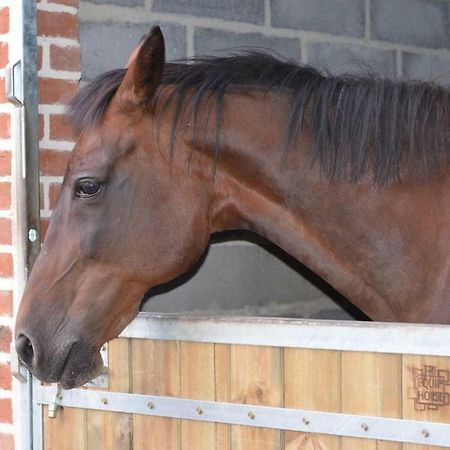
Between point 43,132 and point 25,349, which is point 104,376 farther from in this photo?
point 43,132

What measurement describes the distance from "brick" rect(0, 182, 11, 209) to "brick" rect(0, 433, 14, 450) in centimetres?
63

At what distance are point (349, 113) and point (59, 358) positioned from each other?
33.3 inches

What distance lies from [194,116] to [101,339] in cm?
55

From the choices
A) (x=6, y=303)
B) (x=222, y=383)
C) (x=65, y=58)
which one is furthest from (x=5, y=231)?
(x=222, y=383)

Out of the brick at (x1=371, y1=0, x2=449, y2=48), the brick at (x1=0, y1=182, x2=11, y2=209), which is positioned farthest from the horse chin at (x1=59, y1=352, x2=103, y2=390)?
the brick at (x1=371, y1=0, x2=449, y2=48)

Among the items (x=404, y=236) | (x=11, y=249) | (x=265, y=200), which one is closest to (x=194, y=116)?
(x=265, y=200)

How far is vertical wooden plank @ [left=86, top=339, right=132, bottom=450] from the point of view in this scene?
7.41 ft

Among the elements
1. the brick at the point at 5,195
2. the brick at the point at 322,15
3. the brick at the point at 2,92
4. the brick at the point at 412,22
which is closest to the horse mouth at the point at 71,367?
the brick at the point at 5,195

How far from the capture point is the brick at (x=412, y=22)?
143 inches

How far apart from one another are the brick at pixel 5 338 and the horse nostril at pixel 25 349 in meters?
0.50

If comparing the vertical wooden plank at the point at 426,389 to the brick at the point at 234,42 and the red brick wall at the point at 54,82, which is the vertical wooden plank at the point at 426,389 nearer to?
the red brick wall at the point at 54,82

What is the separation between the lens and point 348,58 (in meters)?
3.49

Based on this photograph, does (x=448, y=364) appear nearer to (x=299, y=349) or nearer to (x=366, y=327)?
(x=366, y=327)

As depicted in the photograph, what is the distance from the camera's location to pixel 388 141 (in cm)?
205
